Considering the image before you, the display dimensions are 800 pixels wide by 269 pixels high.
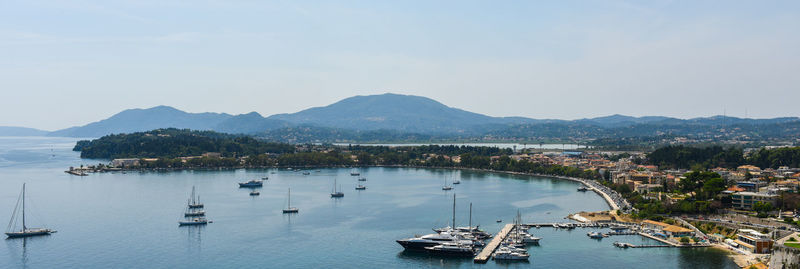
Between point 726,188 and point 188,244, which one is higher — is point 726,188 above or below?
above

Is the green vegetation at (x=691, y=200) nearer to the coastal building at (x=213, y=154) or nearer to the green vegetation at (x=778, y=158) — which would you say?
the green vegetation at (x=778, y=158)

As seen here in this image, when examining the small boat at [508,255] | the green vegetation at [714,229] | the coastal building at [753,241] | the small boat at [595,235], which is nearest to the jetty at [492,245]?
the small boat at [508,255]

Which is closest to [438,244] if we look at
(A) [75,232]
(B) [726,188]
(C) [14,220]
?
(A) [75,232]

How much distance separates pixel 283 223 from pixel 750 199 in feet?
65.3

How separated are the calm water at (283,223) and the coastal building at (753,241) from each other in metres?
1.04

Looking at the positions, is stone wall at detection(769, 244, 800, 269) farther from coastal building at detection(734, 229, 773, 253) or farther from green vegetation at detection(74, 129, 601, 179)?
green vegetation at detection(74, 129, 601, 179)

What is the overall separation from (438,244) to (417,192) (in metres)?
18.2

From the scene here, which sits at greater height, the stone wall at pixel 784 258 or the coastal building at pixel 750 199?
the coastal building at pixel 750 199

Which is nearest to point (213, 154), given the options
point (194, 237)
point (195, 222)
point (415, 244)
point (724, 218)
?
point (195, 222)

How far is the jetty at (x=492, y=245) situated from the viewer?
20031 mm

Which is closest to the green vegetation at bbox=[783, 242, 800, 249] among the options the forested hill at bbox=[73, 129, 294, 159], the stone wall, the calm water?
the stone wall

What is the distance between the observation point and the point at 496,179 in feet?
160

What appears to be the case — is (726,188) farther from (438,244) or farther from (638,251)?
(438,244)

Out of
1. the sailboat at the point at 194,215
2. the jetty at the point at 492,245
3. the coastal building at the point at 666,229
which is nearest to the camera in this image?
the jetty at the point at 492,245
